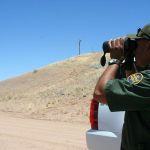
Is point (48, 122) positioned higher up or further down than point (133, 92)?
further down

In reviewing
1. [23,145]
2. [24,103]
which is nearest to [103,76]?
[23,145]

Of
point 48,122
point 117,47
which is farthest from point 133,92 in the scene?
point 48,122

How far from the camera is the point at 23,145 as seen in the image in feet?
32.8

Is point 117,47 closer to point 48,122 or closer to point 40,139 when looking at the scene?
point 40,139

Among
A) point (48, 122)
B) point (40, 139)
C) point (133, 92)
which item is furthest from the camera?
point (48, 122)

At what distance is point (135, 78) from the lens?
2900 mm

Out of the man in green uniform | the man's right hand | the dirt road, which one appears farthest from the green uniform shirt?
the dirt road

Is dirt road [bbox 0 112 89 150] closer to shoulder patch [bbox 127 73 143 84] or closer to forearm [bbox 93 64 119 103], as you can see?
forearm [bbox 93 64 119 103]

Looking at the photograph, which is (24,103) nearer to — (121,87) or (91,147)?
(91,147)

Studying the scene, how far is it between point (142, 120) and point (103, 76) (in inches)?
14.3

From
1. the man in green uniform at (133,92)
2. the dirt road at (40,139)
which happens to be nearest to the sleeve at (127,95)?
the man in green uniform at (133,92)

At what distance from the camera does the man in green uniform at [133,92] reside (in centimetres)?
289

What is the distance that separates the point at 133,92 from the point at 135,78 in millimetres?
85

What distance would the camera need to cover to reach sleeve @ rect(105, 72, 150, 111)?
2875 mm
